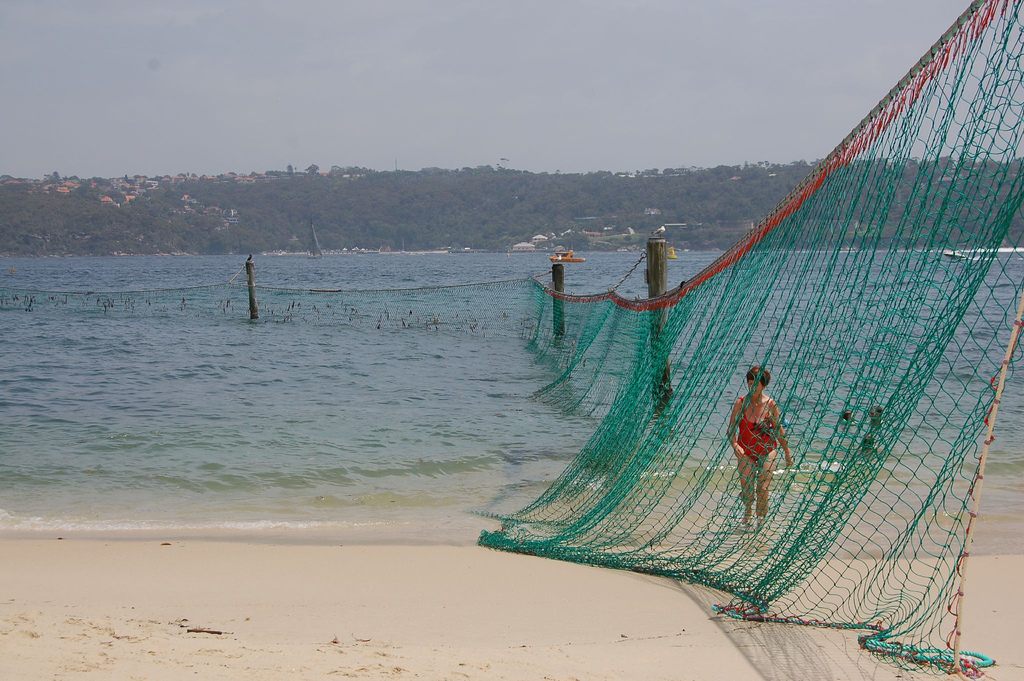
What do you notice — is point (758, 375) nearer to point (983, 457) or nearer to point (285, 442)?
point (983, 457)

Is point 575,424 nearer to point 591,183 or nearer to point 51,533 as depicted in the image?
point 51,533

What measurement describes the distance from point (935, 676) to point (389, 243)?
12677 centimetres

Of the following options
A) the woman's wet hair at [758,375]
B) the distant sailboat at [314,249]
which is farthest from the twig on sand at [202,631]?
the distant sailboat at [314,249]

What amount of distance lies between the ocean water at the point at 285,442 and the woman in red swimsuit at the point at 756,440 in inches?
82.2

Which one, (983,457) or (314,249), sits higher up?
(983,457)

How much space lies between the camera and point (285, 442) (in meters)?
11.1

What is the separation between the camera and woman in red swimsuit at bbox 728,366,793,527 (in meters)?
5.93

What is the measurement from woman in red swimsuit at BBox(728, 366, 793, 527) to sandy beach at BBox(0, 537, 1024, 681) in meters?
0.82

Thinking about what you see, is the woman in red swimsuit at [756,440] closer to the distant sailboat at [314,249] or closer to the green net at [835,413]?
the green net at [835,413]

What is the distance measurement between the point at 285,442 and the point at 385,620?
6.28 m

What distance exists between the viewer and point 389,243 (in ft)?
422

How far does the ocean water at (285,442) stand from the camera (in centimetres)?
809

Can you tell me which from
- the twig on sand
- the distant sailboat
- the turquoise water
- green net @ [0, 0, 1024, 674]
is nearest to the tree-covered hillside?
the distant sailboat

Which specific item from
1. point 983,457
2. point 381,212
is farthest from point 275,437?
point 381,212
